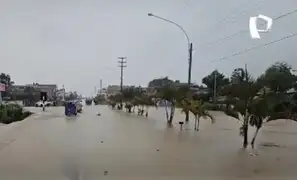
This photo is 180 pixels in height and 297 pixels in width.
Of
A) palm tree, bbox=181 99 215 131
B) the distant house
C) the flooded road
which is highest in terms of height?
the distant house

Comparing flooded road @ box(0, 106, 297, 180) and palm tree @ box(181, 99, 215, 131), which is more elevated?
palm tree @ box(181, 99, 215, 131)


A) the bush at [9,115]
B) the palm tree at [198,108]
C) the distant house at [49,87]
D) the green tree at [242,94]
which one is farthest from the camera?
the distant house at [49,87]

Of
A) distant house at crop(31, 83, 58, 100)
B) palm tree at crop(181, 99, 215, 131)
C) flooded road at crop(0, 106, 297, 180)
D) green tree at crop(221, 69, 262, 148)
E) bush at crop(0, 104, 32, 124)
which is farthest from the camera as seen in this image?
distant house at crop(31, 83, 58, 100)

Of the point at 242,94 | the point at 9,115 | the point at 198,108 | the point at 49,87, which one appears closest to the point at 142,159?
the point at 242,94

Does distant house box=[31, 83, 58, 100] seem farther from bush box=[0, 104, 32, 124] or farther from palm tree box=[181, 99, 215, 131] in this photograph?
palm tree box=[181, 99, 215, 131]

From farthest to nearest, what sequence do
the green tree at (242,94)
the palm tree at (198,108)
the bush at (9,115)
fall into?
the bush at (9,115), the palm tree at (198,108), the green tree at (242,94)

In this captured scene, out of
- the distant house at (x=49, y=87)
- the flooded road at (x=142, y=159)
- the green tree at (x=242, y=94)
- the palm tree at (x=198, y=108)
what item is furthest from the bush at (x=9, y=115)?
the distant house at (x=49, y=87)

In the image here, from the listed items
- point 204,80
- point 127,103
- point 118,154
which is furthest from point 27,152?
point 204,80

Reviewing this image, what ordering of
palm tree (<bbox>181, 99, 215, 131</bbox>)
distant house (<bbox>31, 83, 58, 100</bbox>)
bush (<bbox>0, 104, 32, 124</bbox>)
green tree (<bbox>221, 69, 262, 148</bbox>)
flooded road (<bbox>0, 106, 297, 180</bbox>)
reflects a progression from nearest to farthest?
flooded road (<bbox>0, 106, 297, 180</bbox>) < green tree (<bbox>221, 69, 262, 148</bbox>) < palm tree (<bbox>181, 99, 215, 131</bbox>) < bush (<bbox>0, 104, 32, 124</bbox>) < distant house (<bbox>31, 83, 58, 100</bbox>)

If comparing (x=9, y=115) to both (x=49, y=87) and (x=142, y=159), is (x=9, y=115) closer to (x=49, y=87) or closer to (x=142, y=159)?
(x=142, y=159)

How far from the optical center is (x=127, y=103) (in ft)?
239

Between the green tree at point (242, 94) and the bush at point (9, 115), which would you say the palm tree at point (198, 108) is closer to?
the green tree at point (242, 94)

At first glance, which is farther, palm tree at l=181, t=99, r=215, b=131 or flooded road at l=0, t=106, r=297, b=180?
palm tree at l=181, t=99, r=215, b=131

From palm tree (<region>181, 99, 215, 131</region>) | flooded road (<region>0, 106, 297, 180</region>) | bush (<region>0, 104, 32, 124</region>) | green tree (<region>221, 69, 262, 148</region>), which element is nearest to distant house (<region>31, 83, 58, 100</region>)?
bush (<region>0, 104, 32, 124</region>)
